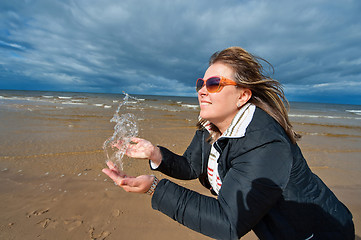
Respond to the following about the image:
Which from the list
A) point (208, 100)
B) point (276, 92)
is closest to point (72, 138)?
point (208, 100)

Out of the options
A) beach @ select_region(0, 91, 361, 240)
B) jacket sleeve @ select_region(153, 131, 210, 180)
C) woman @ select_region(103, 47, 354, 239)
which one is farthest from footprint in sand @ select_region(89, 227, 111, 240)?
woman @ select_region(103, 47, 354, 239)

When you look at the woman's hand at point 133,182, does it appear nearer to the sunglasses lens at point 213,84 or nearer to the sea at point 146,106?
the sunglasses lens at point 213,84

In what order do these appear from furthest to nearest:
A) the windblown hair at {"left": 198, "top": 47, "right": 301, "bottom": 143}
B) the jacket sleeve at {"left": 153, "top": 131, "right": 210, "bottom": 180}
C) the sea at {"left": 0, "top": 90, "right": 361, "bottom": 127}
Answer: the sea at {"left": 0, "top": 90, "right": 361, "bottom": 127}
the jacket sleeve at {"left": 153, "top": 131, "right": 210, "bottom": 180}
the windblown hair at {"left": 198, "top": 47, "right": 301, "bottom": 143}

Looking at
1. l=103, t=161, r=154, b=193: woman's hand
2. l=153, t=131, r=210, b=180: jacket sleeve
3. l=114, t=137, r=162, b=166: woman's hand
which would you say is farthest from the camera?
l=153, t=131, r=210, b=180: jacket sleeve

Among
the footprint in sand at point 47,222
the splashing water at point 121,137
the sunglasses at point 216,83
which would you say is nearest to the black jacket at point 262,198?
the sunglasses at point 216,83

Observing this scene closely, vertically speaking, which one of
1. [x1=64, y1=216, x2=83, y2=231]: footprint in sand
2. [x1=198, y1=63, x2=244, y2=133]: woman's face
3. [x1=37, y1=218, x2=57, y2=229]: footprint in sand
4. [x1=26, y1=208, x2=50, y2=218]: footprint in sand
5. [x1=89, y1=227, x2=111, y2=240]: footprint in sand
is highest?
[x1=198, y1=63, x2=244, y2=133]: woman's face

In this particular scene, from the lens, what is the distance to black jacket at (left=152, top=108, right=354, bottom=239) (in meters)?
1.28

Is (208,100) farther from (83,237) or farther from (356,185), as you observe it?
(356,185)

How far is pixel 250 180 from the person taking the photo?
1.27 m

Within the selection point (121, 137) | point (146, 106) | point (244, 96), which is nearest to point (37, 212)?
point (121, 137)

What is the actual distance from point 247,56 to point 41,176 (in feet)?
16.2

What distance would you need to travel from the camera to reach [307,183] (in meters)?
1.55

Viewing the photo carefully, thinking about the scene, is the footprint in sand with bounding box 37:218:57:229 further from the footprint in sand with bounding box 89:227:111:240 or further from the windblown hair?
the windblown hair

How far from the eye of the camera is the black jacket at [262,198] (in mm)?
1279
